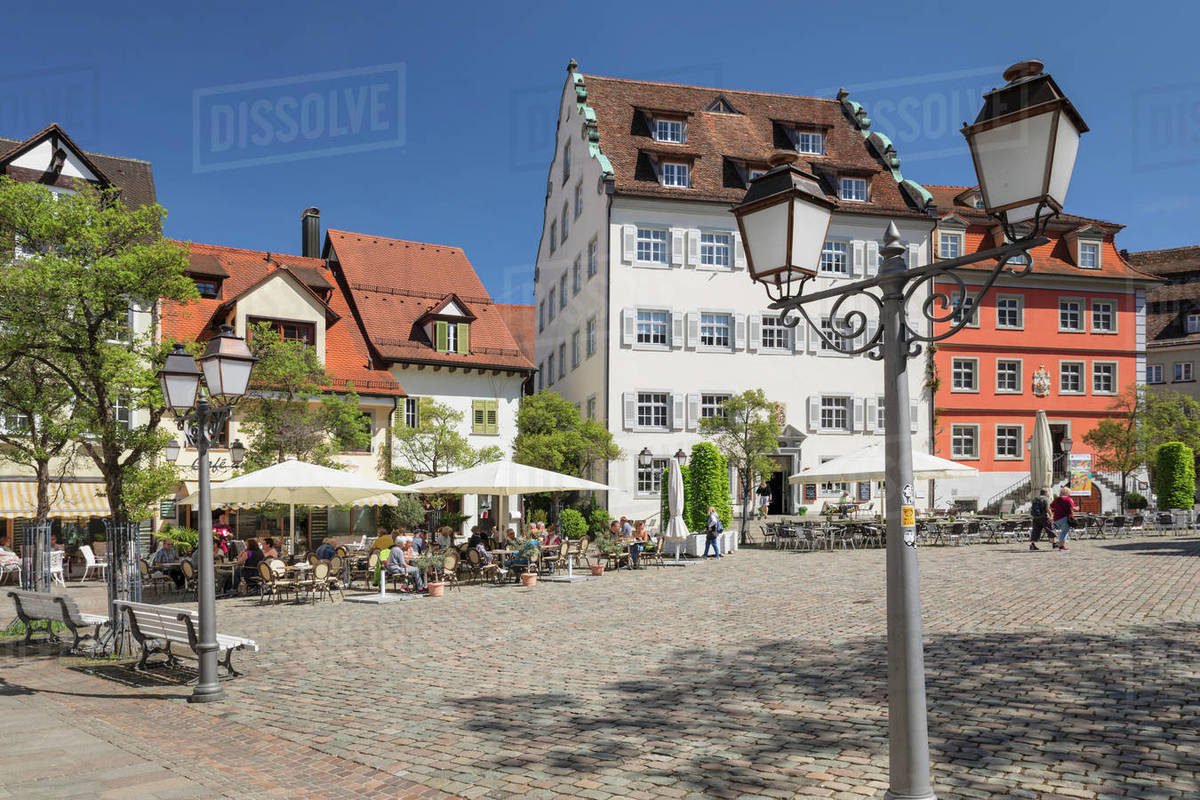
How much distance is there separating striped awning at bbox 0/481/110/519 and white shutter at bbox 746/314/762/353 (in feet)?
78.2

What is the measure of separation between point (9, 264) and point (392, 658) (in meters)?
8.82

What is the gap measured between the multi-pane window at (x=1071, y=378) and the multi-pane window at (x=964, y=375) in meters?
4.46

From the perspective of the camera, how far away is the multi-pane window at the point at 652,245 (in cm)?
3750

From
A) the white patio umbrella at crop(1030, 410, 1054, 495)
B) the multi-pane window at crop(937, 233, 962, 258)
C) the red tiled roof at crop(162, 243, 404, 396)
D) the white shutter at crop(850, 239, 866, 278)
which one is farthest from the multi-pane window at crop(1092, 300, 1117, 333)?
the red tiled roof at crop(162, 243, 404, 396)

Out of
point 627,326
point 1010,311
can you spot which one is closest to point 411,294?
point 627,326

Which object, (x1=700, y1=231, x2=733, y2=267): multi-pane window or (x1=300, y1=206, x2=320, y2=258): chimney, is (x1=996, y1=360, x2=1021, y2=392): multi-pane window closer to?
(x1=700, y1=231, x2=733, y2=267): multi-pane window

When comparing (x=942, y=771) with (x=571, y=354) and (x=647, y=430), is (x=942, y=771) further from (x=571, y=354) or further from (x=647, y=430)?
(x=571, y=354)

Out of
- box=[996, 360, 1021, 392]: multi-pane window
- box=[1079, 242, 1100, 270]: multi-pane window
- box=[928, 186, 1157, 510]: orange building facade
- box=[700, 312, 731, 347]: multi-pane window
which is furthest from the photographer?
box=[1079, 242, 1100, 270]: multi-pane window

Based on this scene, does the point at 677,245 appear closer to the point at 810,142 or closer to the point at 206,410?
the point at 810,142

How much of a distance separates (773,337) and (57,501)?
2625cm

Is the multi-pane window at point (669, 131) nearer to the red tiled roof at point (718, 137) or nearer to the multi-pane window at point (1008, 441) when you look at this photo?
the red tiled roof at point (718, 137)

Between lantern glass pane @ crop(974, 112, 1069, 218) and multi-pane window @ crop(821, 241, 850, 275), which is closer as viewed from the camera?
lantern glass pane @ crop(974, 112, 1069, 218)

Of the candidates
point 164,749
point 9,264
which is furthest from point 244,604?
point 164,749

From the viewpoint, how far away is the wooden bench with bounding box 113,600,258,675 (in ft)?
34.1
